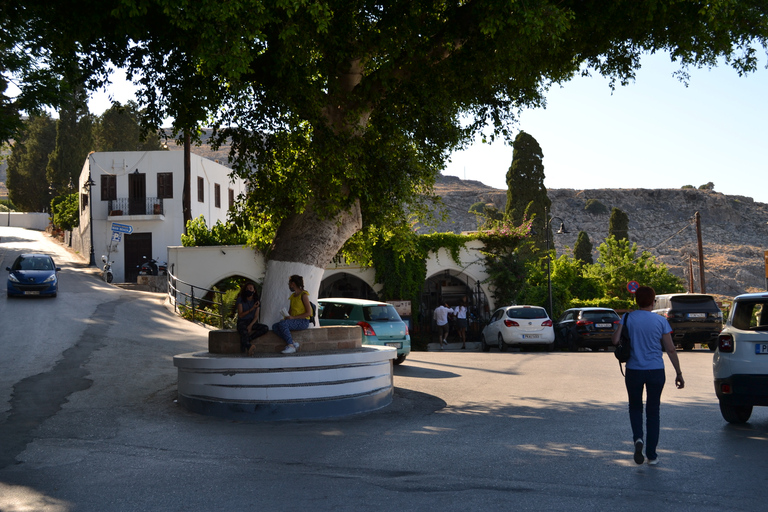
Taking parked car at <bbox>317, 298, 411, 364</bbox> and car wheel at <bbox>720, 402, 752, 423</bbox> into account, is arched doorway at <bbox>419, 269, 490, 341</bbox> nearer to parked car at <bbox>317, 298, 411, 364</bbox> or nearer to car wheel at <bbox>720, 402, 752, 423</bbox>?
parked car at <bbox>317, 298, 411, 364</bbox>

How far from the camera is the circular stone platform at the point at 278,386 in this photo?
9617mm

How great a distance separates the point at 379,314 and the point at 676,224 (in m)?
93.9

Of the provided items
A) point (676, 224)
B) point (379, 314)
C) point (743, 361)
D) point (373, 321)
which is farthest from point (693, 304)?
point (676, 224)

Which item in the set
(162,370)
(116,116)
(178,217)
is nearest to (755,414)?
(162,370)

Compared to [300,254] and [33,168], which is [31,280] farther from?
[33,168]

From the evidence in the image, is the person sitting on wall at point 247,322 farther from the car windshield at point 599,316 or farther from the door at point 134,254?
the door at point 134,254

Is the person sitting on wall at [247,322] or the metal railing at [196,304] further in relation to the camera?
the metal railing at [196,304]

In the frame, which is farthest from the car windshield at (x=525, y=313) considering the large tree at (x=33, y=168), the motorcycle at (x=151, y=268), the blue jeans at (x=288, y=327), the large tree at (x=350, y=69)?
the large tree at (x=33, y=168)

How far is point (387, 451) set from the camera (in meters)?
7.25

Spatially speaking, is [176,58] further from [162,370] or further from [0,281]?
[0,281]

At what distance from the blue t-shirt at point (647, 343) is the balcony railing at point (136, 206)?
38062 mm

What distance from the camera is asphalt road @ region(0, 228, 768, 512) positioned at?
213 inches

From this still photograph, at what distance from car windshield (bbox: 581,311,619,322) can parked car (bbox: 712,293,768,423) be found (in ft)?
51.2

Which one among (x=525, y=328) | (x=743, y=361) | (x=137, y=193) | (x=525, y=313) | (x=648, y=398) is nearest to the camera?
(x=648, y=398)
